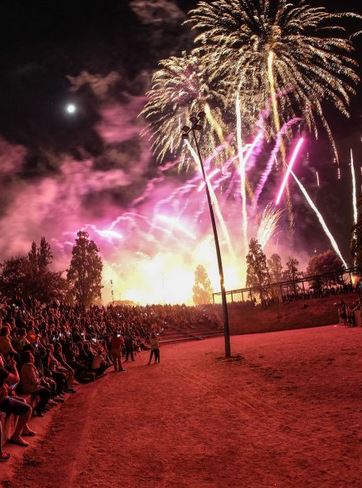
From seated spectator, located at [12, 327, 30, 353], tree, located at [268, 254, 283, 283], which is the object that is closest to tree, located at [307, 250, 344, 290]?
tree, located at [268, 254, 283, 283]

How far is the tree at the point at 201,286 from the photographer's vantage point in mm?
103812

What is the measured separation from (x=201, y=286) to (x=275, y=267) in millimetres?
24315

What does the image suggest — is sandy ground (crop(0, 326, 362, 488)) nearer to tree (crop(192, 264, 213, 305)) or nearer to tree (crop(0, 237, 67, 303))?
tree (crop(0, 237, 67, 303))

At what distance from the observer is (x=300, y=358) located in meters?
15.6

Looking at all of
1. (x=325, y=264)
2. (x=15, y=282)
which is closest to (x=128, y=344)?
Result: (x=15, y=282)

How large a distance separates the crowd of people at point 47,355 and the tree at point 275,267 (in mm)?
86070

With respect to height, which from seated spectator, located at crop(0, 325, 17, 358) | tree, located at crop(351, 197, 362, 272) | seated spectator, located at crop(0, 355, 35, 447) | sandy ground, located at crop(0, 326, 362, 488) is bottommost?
sandy ground, located at crop(0, 326, 362, 488)

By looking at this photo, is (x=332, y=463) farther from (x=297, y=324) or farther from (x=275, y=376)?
(x=297, y=324)

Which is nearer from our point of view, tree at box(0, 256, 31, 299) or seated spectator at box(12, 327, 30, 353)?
seated spectator at box(12, 327, 30, 353)

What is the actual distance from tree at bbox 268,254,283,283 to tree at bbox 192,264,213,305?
63.1ft

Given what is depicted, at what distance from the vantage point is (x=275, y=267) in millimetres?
116812

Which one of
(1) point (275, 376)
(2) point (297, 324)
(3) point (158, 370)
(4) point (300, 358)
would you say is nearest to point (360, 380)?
(1) point (275, 376)

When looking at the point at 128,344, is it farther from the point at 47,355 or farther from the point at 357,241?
the point at 357,241

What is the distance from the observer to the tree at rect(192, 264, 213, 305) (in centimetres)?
10381
